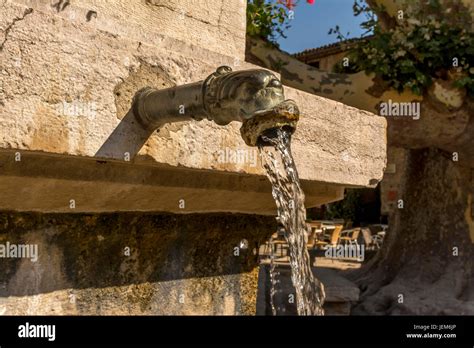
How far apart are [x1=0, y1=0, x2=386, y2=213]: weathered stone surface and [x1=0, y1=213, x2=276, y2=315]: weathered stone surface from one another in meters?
0.05

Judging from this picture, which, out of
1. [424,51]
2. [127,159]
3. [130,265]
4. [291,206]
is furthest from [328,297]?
[127,159]

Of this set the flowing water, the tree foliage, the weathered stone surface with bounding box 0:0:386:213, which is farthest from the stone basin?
Answer: the tree foliage

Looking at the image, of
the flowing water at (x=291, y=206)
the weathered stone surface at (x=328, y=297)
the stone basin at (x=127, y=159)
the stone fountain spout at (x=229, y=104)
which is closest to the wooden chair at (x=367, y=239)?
the weathered stone surface at (x=328, y=297)

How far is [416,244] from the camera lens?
7.49 m

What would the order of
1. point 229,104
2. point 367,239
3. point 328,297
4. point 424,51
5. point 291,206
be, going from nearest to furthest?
point 229,104 < point 291,206 < point 424,51 < point 328,297 < point 367,239

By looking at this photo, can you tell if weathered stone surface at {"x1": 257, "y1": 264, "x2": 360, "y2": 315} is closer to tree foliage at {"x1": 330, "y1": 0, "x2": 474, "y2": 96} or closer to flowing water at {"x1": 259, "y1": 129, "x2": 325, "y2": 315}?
tree foliage at {"x1": 330, "y1": 0, "x2": 474, "y2": 96}

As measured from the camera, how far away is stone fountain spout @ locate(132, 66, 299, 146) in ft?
3.96

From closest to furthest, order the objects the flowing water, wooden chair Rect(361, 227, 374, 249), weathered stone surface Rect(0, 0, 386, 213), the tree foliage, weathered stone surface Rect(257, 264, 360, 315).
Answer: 1. weathered stone surface Rect(0, 0, 386, 213)
2. the flowing water
3. the tree foliage
4. weathered stone surface Rect(257, 264, 360, 315)
5. wooden chair Rect(361, 227, 374, 249)

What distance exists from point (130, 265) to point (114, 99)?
0.58 metres

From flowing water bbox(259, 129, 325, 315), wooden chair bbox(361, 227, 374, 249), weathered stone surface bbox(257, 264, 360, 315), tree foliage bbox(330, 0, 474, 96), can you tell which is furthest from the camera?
wooden chair bbox(361, 227, 374, 249)

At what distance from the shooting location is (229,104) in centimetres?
123

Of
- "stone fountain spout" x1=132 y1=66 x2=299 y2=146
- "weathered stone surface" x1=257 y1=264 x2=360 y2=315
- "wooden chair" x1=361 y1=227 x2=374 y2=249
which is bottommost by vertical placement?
A: "weathered stone surface" x1=257 y1=264 x2=360 y2=315

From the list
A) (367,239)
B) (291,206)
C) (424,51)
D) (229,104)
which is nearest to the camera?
(229,104)

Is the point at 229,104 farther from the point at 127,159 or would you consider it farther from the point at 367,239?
the point at 367,239
